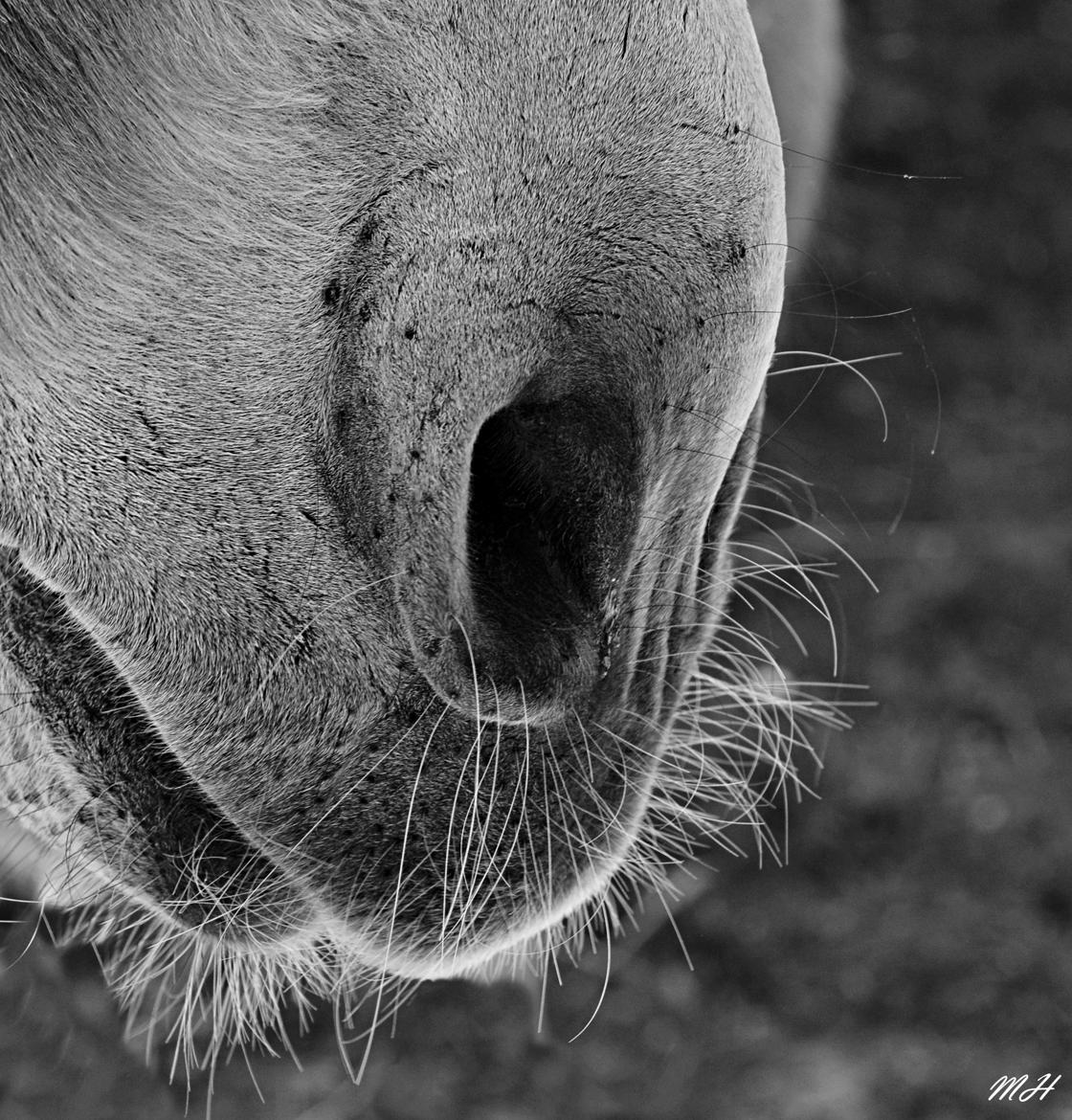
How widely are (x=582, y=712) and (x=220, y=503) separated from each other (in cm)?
18

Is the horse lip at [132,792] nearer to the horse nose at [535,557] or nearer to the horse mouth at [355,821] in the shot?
the horse mouth at [355,821]

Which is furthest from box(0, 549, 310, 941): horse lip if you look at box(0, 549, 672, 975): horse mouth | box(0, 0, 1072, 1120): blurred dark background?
box(0, 0, 1072, 1120): blurred dark background

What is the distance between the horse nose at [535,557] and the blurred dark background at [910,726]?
1.03 metres

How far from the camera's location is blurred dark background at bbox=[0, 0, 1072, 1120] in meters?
1.51

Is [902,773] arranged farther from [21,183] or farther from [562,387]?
[21,183]

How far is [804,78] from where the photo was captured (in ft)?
3.94

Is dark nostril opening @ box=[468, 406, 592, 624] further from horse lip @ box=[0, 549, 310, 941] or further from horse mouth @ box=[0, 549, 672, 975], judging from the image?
horse lip @ box=[0, 549, 310, 941]

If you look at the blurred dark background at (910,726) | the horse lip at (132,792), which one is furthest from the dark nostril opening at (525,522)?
the blurred dark background at (910,726)

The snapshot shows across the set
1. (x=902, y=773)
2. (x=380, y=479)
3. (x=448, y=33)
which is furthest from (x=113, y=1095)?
(x=448, y=33)

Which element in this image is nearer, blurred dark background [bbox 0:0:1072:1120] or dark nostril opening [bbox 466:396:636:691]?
dark nostril opening [bbox 466:396:636:691]

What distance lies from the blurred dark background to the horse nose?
3.39 ft

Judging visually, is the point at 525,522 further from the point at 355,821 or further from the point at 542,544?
the point at 355,821

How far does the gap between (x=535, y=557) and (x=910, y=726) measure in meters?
1.24

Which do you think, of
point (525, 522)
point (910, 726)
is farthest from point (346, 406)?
point (910, 726)
